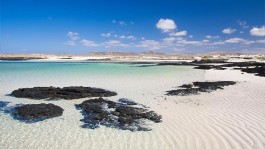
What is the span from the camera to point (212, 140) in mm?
7422

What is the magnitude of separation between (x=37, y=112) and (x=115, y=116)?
2.85 metres

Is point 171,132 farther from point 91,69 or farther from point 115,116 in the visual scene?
point 91,69

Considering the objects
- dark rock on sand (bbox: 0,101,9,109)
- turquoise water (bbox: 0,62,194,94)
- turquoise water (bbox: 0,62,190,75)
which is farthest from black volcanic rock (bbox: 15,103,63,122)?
turquoise water (bbox: 0,62,190,75)

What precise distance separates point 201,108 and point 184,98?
256 centimetres

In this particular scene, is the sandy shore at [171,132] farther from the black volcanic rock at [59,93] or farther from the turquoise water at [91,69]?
the turquoise water at [91,69]

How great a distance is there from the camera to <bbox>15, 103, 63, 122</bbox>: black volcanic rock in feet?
33.2

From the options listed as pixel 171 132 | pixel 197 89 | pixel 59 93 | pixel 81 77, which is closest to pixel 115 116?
pixel 171 132

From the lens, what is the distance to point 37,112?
10469mm

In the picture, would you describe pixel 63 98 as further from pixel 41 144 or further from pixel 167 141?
pixel 167 141

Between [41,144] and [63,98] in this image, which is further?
[63,98]

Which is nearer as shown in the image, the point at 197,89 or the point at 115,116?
the point at 115,116

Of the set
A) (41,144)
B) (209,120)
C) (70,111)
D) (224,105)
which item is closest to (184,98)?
(224,105)

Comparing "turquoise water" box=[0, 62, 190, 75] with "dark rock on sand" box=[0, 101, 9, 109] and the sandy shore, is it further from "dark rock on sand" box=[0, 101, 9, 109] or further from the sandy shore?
the sandy shore

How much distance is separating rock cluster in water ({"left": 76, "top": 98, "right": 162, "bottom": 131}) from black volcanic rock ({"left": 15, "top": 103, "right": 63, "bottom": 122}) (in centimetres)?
108
